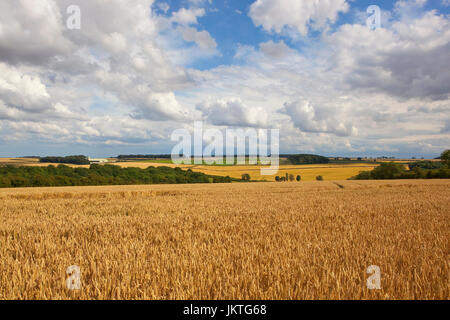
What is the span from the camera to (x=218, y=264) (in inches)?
155

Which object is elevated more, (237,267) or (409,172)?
(237,267)

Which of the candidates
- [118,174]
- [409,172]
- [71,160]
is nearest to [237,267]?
[409,172]

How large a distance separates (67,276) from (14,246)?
9.60 feet

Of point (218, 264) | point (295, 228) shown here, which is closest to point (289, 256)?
point (218, 264)

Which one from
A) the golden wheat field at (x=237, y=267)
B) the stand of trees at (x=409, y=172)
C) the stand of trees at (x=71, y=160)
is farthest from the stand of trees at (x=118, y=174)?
the golden wheat field at (x=237, y=267)

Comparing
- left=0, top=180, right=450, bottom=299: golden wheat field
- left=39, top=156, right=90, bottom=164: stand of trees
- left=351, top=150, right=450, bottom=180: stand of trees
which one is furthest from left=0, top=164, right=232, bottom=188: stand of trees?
left=0, top=180, right=450, bottom=299: golden wheat field

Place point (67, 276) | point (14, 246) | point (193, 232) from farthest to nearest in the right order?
point (193, 232), point (14, 246), point (67, 276)

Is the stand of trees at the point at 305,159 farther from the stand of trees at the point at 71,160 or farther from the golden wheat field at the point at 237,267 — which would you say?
the golden wheat field at the point at 237,267

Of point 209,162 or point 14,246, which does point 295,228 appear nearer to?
point 14,246

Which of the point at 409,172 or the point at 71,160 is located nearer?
the point at 409,172

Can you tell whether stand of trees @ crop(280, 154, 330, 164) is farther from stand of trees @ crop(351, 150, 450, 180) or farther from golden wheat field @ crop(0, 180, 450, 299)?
golden wheat field @ crop(0, 180, 450, 299)

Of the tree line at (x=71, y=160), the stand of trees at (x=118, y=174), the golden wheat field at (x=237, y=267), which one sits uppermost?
the tree line at (x=71, y=160)

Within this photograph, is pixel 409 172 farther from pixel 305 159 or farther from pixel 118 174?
pixel 118 174

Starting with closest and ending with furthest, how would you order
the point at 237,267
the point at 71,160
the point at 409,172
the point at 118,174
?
1. the point at 237,267
2. the point at 409,172
3. the point at 118,174
4. the point at 71,160
